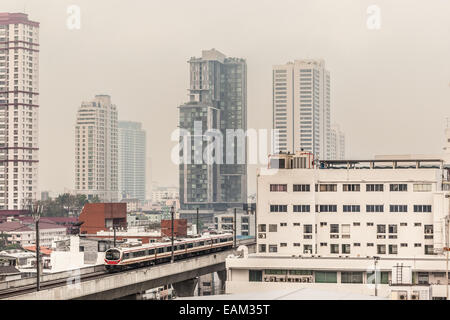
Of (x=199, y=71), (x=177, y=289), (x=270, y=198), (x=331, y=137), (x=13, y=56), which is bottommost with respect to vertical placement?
(x=177, y=289)

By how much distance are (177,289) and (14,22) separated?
361 inches

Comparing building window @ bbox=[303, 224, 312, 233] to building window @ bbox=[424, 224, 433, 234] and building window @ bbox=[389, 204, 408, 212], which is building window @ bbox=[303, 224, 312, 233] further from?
building window @ bbox=[424, 224, 433, 234]

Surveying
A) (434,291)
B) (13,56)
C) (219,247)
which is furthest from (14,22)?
(434,291)

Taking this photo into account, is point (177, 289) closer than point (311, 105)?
No

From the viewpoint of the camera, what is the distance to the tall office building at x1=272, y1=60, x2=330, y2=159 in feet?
33.1

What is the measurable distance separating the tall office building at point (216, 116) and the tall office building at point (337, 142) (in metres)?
1.52

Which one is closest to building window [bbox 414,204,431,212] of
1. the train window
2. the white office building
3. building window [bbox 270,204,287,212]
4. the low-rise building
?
the white office building

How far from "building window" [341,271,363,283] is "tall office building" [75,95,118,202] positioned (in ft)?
13.9

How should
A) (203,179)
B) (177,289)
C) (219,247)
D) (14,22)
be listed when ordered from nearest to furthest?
(203,179)
(177,289)
(219,247)
(14,22)

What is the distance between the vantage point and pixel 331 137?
10.4m

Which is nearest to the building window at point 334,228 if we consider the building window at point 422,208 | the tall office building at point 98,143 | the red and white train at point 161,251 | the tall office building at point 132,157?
the building window at point 422,208

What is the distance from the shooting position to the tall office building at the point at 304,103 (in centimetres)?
1008
